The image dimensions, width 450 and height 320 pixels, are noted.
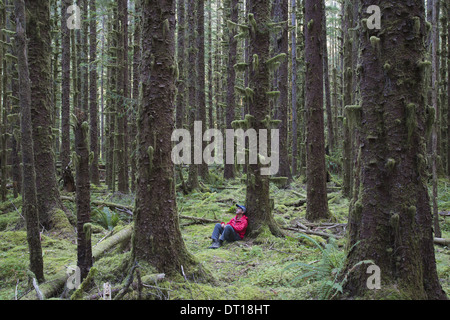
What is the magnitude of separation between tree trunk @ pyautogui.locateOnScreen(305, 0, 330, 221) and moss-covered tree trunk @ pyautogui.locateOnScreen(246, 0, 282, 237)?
183cm

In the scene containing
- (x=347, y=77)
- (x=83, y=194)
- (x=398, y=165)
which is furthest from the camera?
(x=347, y=77)

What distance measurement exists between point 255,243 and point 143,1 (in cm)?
516

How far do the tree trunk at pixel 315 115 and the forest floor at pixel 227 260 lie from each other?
75 centimetres

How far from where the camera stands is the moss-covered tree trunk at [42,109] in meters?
7.30

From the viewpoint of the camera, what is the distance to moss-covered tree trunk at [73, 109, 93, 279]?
3881mm

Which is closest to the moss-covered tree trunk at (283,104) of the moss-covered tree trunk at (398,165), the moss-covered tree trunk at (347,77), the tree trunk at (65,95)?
the moss-covered tree trunk at (347,77)

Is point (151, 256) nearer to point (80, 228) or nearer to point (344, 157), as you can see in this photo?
point (80, 228)

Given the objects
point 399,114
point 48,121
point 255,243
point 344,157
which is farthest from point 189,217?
point 399,114

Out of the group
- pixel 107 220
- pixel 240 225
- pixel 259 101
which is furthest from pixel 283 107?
pixel 107 220

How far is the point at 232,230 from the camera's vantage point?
7.09m

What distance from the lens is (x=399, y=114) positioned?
348cm

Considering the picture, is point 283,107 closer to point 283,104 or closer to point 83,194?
point 283,104

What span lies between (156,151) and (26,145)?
5.64ft

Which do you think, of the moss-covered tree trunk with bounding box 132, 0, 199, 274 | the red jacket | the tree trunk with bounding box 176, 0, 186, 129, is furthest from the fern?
the tree trunk with bounding box 176, 0, 186, 129
